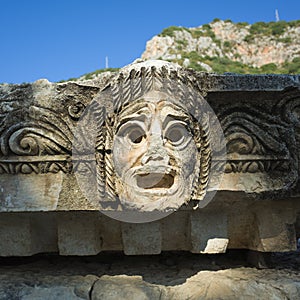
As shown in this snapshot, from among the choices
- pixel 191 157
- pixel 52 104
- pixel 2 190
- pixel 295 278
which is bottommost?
pixel 295 278

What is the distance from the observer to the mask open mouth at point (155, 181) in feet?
5.41

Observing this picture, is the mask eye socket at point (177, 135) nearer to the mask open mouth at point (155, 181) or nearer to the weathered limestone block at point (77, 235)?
the mask open mouth at point (155, 181)

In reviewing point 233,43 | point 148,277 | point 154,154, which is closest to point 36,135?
point 154,154

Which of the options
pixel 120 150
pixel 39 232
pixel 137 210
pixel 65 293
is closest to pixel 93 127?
pixel 120 150

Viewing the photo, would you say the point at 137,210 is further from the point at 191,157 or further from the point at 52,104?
the point at 52,104

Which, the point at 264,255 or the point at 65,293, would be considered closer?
the point at 65,293

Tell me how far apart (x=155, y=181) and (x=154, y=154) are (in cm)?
15

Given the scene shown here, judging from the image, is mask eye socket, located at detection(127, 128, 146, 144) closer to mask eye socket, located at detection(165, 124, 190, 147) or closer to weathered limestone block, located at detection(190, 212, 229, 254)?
mask eye socket, located at detection(165, 124, 190, 147)

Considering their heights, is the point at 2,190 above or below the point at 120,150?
below

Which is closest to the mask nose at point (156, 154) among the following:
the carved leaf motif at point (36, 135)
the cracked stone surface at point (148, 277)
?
the carved leaf motif at point (36, 135)

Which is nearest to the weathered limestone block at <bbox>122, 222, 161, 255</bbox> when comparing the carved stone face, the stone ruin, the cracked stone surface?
the stone ruin

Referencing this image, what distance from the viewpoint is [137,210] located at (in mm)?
1691

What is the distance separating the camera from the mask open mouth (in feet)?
5.41

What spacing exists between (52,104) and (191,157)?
0.86 metres
